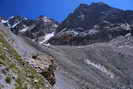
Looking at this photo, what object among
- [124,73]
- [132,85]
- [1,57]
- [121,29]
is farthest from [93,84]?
[121,29]

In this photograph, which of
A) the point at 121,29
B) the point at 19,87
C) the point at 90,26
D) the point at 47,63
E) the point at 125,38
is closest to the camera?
the point at 19,87

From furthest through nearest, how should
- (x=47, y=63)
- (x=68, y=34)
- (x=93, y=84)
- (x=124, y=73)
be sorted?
(x=68, y=34), (x=124, y=73), (x=93, y=84), (x=47, y=63)

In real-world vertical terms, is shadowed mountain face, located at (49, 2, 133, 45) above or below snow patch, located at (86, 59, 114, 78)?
above

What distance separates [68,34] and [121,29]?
37198 millimetres

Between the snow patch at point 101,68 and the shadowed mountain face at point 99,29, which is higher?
the shadowed mountain face at point 99,29

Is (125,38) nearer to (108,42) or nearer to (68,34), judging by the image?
(108,42)

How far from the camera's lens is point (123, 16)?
189000 millimetres

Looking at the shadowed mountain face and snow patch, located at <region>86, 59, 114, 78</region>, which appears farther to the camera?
the shadowed mountain face

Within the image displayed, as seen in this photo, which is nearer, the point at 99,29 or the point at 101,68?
the point at 101,68

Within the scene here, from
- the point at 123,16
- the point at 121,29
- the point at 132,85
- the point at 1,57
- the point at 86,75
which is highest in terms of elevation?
the point at 123,16

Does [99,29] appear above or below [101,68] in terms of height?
above

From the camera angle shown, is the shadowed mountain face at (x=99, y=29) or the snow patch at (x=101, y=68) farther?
the shadowed mountain face at (x=99, y=29)

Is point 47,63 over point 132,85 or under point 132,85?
over

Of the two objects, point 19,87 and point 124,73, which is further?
point 124,73
